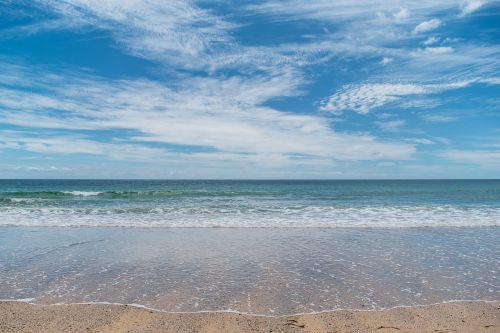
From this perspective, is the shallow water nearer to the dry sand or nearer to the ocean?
the ocean

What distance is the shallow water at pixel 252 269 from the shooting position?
5.95 m

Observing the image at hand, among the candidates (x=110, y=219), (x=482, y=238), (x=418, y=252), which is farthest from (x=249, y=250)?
(x=110, y=219)

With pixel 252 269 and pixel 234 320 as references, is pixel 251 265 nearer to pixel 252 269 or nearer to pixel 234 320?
pixel 252 269

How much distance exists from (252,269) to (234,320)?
264 cm

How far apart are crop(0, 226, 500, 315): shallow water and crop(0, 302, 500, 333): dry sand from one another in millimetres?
310

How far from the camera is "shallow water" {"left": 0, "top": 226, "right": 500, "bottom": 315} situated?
19.5 feet

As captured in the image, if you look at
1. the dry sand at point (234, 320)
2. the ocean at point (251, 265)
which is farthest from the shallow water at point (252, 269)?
the dry sand at point (234, 320)

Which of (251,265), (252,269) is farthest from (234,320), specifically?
(251,265)

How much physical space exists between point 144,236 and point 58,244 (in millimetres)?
2719

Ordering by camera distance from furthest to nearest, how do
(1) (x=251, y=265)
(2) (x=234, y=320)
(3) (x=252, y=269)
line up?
(1) (x=251, y=265), (3) (x=252, y=269), (2) (x=234, y=320)

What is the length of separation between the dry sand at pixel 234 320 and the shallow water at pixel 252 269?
31 centimetres

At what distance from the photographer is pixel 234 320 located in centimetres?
506

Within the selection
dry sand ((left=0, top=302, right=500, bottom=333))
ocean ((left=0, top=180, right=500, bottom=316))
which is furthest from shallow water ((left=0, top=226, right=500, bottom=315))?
dry sand ((left=0, top=302, right=500, bottom=333))

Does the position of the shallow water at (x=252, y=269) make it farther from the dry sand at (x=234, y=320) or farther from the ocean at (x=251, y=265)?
the dry sand at (x=234, y=320)
